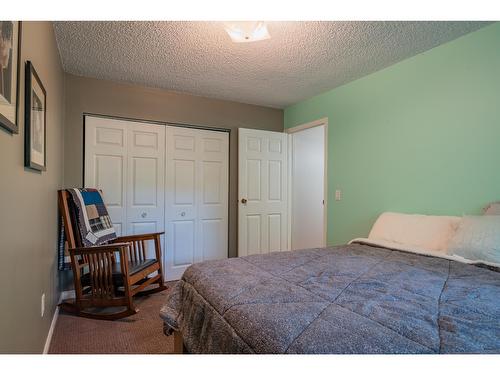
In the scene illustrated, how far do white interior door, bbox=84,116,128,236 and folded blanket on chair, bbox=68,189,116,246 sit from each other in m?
0.29

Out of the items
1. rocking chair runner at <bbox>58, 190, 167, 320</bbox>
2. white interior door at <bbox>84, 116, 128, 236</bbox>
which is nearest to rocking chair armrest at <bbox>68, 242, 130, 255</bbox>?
rocking chair runner at <bbox>58, 190, 167, 320</bbox>

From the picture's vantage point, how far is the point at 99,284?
2.26m

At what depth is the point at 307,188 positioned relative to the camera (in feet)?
13.3

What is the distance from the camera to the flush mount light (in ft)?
5.66

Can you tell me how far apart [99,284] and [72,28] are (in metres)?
1.95

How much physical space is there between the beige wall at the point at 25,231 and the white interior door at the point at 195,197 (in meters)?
1.38

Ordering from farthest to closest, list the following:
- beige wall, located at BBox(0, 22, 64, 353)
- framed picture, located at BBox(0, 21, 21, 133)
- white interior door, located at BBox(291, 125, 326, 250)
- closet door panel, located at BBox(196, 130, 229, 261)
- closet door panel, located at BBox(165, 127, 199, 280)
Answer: white interior door, located at BBox(291, 125, 326, 250), closet door panel, located at BBox(196, 130, 229, 261), closet door panel, located at BBox(165, 127, 199, 280), beige wall, located at BBox(0, 22, 64, 353), framed picture, located at BBox(0, 21, 21, 133)

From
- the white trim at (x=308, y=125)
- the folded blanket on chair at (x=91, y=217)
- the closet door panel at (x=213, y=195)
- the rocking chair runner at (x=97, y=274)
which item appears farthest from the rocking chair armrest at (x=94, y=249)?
the white trim at (x=308, y=125)

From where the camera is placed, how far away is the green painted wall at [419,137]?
190cm

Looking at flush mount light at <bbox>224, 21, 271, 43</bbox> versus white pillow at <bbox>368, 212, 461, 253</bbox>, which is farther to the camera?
white pillow at <bbox>368, 212, 461, 253</bbox>

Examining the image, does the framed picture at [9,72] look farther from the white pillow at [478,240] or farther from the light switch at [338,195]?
the light switch at [338,195]

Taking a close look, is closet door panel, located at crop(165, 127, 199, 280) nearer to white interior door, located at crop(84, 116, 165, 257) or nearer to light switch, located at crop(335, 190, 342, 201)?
white interior door, located at crop(84, 116, 165, 257)

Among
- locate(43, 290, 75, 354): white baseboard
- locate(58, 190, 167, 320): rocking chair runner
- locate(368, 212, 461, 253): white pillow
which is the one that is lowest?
locate(43, 290, 75, 354): white baseboard

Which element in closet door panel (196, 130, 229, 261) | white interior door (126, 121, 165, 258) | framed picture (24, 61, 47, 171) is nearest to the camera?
framed picture (24, 61, 47, 171)
